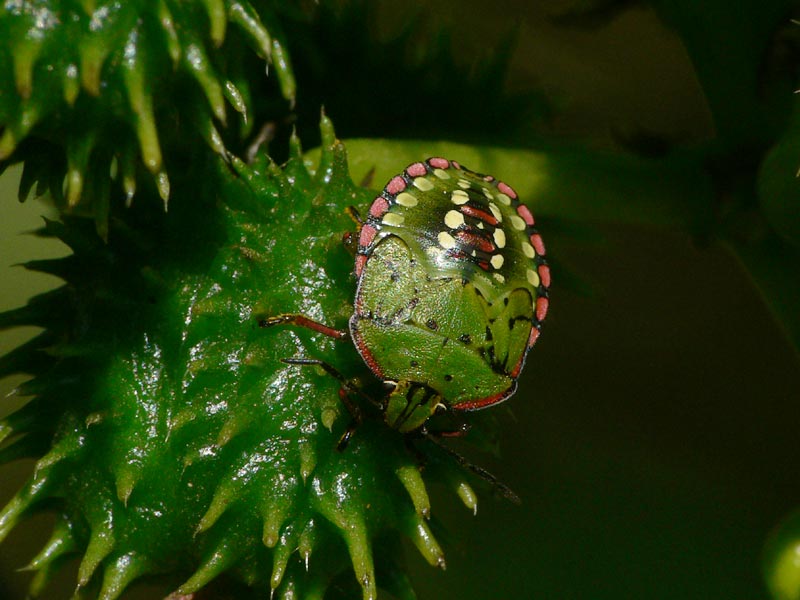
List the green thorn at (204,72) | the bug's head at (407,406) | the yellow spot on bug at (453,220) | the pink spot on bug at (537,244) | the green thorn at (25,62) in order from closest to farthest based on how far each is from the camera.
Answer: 1. the green thorn at (25,62)
2. the green thorn at (204,72)
3. the bug's head at (407,406)
4. the yellow spot on bug at (453,220)
5. the pink spot on bug at (537,244)

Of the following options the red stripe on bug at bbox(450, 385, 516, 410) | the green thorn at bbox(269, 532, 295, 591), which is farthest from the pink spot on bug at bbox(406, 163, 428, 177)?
the green thorn at bbox(269, 532, 295, 591)

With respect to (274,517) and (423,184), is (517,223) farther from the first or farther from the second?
(274,517)

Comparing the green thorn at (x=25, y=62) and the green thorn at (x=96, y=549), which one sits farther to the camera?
the green thorn at (x=96, y=549)

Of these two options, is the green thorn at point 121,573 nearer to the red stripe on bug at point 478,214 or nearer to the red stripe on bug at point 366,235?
the red stripe on bug at point 366,235

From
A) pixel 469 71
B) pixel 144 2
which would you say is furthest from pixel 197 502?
pixel 469 71

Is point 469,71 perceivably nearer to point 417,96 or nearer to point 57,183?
point 417,96

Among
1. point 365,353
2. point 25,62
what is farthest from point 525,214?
point 25,62

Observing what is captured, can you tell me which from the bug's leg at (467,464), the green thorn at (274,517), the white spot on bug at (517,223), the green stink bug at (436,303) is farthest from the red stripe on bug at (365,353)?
the white spot on bug at (517,223)
